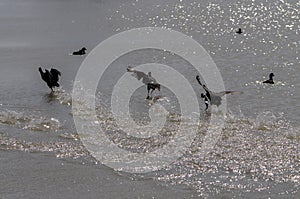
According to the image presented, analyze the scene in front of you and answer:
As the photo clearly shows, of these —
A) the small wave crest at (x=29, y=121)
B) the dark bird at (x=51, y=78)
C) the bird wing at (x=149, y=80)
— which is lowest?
the small wave crest at (x=29, y=121)

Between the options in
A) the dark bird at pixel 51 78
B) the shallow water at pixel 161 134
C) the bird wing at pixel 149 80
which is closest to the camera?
the shallow water at pixel 161 134

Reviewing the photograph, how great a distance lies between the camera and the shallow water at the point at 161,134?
29.7 feet

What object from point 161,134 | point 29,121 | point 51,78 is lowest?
point 29,121

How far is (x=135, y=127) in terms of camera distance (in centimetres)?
1253

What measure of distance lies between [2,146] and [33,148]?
0.64 meters

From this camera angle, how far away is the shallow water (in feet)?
29.7

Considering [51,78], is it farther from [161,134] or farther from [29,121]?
[161,134]

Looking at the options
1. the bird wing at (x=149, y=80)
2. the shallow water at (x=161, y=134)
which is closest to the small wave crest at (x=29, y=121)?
the shallow water at (x=161, y=134)

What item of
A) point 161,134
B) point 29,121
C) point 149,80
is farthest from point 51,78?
point 161,134

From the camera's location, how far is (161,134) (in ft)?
39.2

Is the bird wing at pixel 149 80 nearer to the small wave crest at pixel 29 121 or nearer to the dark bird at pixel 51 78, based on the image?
the dark bird at pixel 51 78

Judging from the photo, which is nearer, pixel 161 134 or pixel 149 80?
pixel 161 134

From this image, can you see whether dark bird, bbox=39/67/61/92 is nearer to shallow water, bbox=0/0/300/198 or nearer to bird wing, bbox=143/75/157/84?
shallow water, bbox=0/0/300/198

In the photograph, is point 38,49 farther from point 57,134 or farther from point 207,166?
point 207,166
